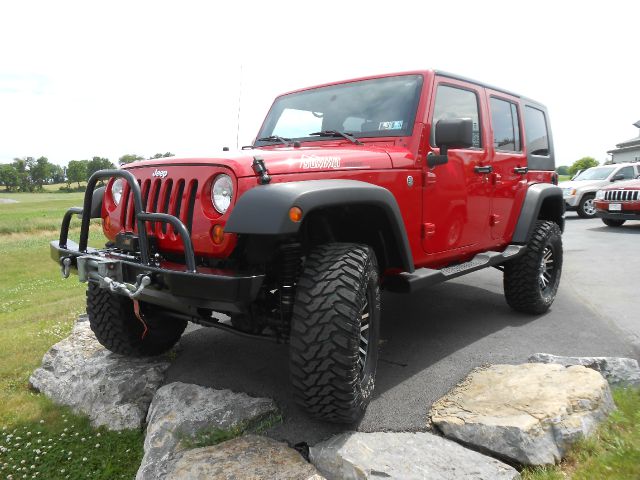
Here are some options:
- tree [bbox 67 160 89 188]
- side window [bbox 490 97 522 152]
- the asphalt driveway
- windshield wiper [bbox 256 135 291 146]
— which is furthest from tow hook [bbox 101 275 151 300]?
tree [bbox 67 160 89 188]

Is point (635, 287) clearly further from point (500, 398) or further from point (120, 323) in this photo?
point (120, 323)

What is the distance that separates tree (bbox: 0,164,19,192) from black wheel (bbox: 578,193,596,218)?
4197 inches

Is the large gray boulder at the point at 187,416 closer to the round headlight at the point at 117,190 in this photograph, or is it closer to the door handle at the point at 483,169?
the round headlight at the point at 117,190

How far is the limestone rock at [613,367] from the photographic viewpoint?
11.0 feet

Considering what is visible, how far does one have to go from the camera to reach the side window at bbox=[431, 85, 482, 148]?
3676 mm

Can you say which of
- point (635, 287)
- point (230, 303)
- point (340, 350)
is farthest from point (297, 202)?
point (635, 287)

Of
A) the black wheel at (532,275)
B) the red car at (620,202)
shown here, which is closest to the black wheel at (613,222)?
the red car at (620,202)

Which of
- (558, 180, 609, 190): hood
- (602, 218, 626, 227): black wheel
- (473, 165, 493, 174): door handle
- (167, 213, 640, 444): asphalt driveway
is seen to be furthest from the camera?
(558, 180, 609, 190): hood

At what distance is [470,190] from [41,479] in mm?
3435

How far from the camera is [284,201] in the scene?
2.34 metres

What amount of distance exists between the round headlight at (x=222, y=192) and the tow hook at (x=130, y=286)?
19.2 inches

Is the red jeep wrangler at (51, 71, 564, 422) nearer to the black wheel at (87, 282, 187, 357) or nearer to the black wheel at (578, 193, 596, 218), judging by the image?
the black wheel at (87, 282, 187, 357)

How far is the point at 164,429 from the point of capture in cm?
299

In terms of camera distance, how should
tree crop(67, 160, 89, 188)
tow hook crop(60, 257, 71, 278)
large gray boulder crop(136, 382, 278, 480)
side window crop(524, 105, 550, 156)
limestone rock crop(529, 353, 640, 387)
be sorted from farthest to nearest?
tree crop(67, 160, 89, 188) → side window crop(524, 105, 550, 156) → limestone rock crop(529, 353, 640, 387) → tow hook crop(60, 257, 71, 278) → large gray boulder crop(136, 382, 278, 480)
